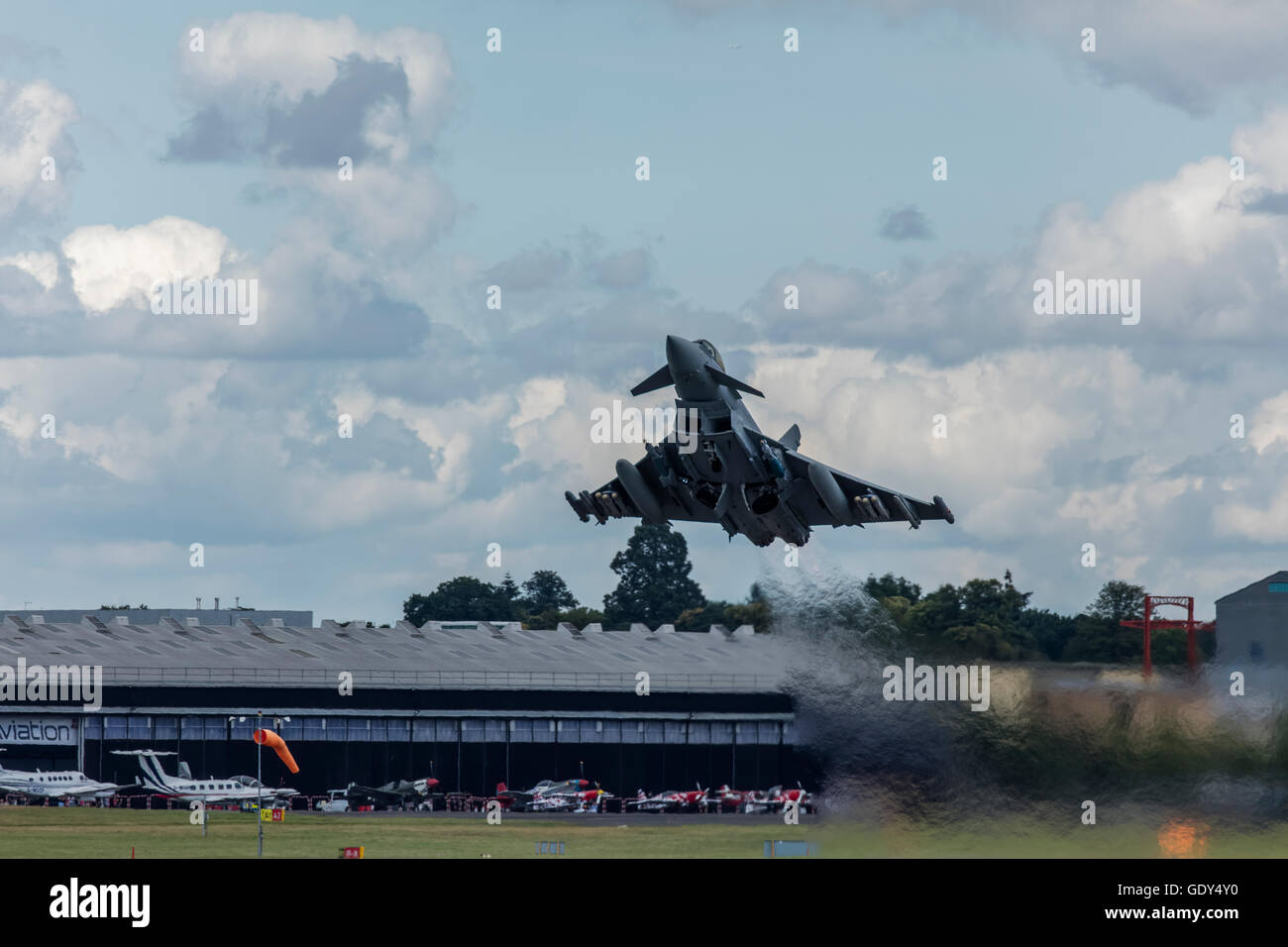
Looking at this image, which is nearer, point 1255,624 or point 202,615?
point 1255,624

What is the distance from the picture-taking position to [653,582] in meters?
131

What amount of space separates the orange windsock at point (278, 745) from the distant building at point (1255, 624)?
46.9 m

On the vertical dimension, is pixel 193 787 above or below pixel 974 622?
below

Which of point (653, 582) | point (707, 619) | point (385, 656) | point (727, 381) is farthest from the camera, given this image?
point (653, 582)

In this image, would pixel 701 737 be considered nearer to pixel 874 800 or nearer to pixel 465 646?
pixel 465 646

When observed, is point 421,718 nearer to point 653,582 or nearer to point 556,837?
point 556,837

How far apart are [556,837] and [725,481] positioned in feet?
80.3

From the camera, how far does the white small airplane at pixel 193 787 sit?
90750 mm

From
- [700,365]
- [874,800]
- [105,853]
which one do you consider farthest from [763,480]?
[105,853]

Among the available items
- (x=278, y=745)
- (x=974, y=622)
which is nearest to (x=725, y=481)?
(x=974, y=622)

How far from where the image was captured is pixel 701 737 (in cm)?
9156

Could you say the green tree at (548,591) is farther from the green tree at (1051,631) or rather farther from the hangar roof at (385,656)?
the green tree at (1051,631)

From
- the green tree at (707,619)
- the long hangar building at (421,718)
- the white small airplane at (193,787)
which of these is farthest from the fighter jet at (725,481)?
the white small airplane at (193,787)

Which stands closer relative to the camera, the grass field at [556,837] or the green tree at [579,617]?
the grass field at [556,837]
